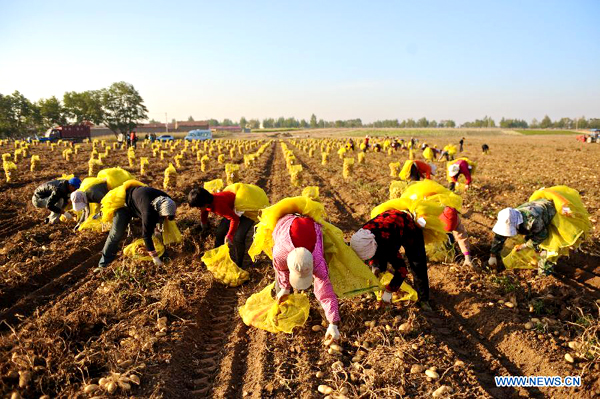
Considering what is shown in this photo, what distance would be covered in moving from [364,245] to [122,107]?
64.4 meters

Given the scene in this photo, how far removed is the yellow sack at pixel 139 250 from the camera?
4.79 metres

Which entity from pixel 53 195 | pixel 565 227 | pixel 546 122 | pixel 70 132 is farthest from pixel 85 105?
pixel 546 122

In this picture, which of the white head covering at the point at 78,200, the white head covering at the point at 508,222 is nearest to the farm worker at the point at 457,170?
the white head covering at the point at 508,222

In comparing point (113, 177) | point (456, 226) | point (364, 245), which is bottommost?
point (456, 226)

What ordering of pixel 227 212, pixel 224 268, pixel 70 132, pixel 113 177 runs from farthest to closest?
pixel 70 132 < pixel 113 177 < pixel 224 268 < pixel 227 212

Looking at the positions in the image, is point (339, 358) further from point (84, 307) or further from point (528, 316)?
point (84, 307)

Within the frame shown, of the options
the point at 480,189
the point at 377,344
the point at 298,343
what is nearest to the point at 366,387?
the point at 377,344

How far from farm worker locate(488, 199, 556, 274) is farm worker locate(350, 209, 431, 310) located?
109cm

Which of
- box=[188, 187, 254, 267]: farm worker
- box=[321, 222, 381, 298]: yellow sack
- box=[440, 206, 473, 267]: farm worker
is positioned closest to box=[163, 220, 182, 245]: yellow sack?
box=[188, 187, 254, 267]: farm worker

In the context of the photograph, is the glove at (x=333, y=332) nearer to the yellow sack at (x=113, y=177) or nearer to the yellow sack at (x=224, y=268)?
the yellow sack at (x=224, y=268)

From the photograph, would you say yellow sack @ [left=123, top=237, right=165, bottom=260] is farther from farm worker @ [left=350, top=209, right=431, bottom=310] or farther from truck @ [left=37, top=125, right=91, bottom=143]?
truck @ [left=37, top=125, right=91, bottom=143]

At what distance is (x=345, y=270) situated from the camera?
299cm

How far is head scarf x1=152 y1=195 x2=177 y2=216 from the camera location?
169 inches

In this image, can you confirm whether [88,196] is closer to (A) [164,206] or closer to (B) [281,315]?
(A) [164,206]
